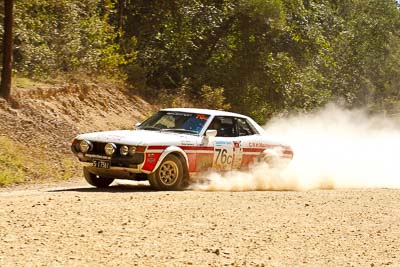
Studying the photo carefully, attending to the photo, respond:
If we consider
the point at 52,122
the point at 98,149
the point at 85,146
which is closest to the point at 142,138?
the point at 98,149

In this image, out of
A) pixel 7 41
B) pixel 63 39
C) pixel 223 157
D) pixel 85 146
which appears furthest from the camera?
pixel 63 39

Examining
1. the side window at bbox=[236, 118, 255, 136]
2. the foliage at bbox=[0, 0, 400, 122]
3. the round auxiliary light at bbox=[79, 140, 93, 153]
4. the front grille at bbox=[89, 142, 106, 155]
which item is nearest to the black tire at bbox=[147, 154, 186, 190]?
the front grille at bbox=[89, 142, 106, 155]

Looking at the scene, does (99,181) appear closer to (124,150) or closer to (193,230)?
(124,150)

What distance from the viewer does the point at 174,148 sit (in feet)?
46.3

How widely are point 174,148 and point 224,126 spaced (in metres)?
1.87

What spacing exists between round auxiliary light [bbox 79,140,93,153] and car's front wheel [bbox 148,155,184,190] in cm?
112

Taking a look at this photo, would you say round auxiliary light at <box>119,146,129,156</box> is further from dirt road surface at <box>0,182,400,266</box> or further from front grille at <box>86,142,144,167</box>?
dirt road surface at <box>0,182,400,266</box>

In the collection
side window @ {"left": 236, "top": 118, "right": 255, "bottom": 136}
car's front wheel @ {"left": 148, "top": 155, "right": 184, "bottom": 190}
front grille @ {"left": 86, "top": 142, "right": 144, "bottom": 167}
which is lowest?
car's front wheel @ {"left": 148, "top": 155, "right": 184, "bottom": 190}

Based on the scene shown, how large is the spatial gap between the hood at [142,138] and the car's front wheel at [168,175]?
12.1 inches

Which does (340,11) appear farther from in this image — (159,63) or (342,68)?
(159,63)

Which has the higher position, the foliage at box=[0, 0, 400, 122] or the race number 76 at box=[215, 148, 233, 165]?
the foliage at box=[0, 0, 400, 122]

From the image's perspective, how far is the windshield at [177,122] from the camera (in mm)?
15062

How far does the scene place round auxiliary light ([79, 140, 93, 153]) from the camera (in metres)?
14.0

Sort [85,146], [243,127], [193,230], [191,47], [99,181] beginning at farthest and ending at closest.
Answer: [191,47] < [243,127] < [99,181] < [85,146] < [193,230]
